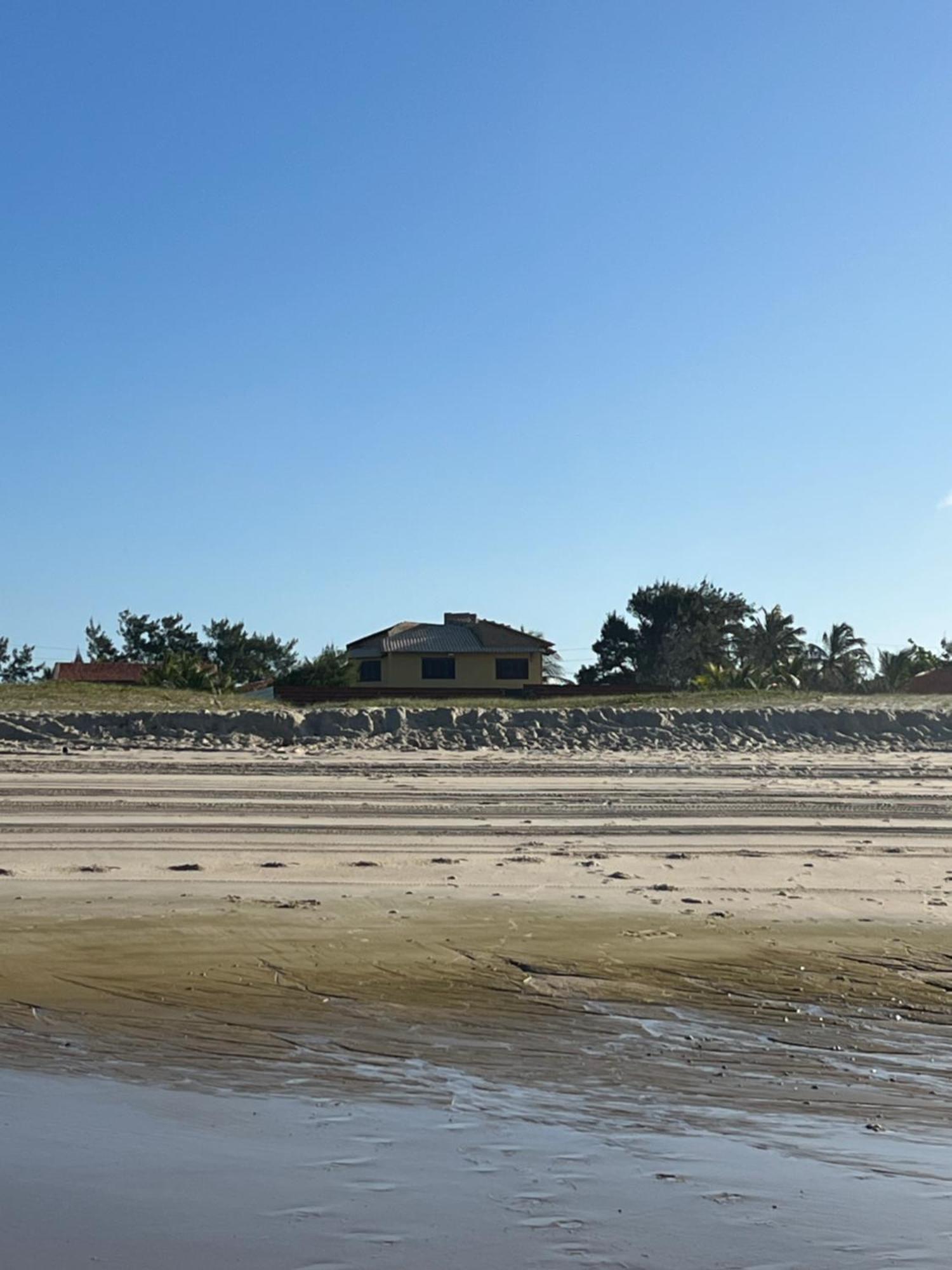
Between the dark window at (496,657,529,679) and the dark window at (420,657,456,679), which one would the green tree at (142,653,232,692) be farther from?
the dark window at (496,657,529,679)

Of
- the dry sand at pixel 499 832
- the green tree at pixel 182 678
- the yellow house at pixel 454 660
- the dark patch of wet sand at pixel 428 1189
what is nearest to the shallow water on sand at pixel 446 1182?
the dark patch of wet sand at pixel 428 1189

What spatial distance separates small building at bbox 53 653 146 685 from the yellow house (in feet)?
36.3

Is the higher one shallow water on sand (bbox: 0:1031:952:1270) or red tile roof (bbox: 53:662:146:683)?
red tile roof (bbox: 53:662:146:683)

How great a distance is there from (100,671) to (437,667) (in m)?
17.6

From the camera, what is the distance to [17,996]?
7.68 m

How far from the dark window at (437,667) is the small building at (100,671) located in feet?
43.4

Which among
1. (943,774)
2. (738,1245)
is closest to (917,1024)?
(738,1245)

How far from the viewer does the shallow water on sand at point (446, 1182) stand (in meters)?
4.59

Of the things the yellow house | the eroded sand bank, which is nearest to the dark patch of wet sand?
the eroded sand bank

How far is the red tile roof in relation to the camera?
64250 mm

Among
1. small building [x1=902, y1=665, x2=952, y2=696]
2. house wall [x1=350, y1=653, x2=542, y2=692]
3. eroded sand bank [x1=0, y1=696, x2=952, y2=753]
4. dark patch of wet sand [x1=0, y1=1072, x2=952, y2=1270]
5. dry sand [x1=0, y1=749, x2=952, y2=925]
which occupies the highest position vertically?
house wall [x1=350, y1=653, x2=542, y2=692]

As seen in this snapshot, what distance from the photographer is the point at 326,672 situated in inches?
2237

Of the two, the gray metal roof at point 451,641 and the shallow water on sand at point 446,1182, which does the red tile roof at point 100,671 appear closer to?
the gray metal roof at point 451,641

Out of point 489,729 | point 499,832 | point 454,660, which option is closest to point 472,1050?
point 499,832
